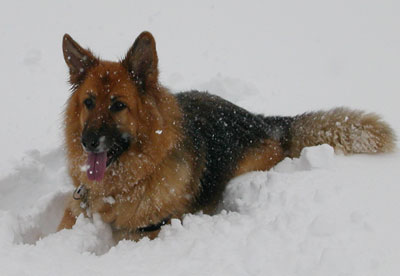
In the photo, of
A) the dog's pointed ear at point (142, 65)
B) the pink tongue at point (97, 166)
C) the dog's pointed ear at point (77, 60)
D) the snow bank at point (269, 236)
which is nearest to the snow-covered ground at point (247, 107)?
the snow bank at point (269, 236)

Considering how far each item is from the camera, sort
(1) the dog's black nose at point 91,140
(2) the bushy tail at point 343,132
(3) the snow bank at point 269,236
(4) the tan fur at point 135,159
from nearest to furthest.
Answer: (3) the snow bank at point 269,236 → (1) the dog's black nose at point 91,140 → (4) the tan fur at point 135,159 → (2) the bushy tail at point 343,132

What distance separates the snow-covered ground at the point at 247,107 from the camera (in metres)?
2.72

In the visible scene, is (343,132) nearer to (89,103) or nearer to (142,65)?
(142,65)

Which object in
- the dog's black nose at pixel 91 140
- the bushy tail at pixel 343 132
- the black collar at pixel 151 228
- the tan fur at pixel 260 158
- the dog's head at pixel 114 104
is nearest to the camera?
the dog's black nose at pixel 91 140

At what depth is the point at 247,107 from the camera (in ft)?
22.9

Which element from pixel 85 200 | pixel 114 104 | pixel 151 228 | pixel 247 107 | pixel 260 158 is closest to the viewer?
pixel 114 104

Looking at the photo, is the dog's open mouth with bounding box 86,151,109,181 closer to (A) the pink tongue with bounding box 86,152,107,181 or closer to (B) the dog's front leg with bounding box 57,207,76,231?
(A) the pink tongue with bounding box 86,152,107,181

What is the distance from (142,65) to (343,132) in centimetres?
259

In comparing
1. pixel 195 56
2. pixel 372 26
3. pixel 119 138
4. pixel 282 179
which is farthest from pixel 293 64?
pixel 119 138

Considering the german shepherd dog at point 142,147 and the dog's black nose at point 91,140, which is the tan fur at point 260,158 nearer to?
the german shepherd dog at point 142,147

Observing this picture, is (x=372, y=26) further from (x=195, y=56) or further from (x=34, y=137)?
(x=34, y=137)

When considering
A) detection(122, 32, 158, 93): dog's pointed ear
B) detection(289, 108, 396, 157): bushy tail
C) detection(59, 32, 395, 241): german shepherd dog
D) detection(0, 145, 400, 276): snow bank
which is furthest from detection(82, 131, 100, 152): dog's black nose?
detection(289, 108, 396, 157): bushy tail

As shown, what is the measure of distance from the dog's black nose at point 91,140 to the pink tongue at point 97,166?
22cm

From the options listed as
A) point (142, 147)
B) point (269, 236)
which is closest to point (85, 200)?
point (142, 147)
